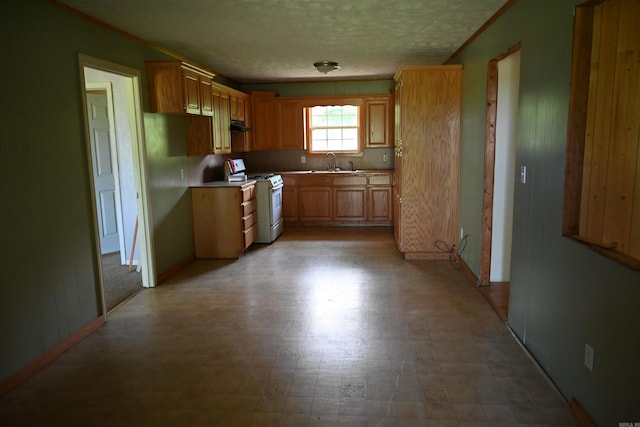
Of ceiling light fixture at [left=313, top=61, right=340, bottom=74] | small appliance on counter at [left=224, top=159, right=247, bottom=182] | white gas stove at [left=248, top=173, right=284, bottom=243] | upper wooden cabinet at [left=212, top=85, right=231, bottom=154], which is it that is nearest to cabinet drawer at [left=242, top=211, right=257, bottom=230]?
white gas stove at [left=248, top=173, right=284, bottom=243]

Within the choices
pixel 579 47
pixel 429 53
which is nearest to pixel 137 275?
pixel 429 53

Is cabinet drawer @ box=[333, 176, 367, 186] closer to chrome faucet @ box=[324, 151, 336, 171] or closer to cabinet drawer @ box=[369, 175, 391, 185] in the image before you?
cabinet drawer @ box=[369, 175, 391, 185]

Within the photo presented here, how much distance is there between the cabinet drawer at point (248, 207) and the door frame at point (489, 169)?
9.33ft

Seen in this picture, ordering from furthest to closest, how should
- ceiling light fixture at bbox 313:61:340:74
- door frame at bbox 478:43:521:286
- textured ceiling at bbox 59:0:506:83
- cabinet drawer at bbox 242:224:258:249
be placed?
cabinet drawer at bbox 242:224:258:249, ceiling light fixture at bbox 313:61:340:74, door frame at bbox 478:43:521:286, textured ceiling at bbox 59:0:506:83

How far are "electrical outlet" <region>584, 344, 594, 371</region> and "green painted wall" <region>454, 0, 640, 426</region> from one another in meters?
0.03

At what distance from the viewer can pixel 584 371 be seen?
2.15 meters

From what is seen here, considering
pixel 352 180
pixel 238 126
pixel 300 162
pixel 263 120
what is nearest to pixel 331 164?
pixel 300 162

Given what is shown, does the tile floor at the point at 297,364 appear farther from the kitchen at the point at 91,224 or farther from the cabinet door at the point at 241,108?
the cabinet door at the point at 241,108

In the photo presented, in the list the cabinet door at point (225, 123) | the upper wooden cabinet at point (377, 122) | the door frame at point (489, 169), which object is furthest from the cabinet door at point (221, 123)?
the door frame at point (489, 169)

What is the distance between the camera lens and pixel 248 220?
5.75m

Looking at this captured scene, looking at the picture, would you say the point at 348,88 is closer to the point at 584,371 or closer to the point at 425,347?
the point at 425,347

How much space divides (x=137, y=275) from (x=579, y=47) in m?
4.52

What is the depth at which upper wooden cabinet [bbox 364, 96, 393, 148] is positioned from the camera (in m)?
7.32

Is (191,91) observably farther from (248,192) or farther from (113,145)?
(248,192)
